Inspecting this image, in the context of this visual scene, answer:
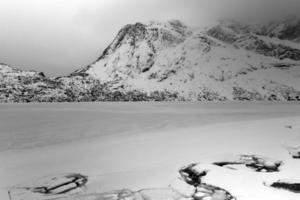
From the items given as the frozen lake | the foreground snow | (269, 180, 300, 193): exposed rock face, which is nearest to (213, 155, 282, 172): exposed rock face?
the foreground snow

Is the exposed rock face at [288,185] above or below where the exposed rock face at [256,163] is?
below

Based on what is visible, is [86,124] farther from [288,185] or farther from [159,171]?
[288,185]

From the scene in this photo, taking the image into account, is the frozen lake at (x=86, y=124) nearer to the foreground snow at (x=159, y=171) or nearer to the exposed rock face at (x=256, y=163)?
the foreground snow at (x=159, y=171)

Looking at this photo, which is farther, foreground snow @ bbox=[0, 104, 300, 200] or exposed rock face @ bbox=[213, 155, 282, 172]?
exposed rock face @ bbox=[213, 155, 282, 172]

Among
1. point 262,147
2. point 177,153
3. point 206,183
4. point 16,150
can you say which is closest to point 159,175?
point 206,183

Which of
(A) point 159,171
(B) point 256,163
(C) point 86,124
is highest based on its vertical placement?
(B) point 256,163

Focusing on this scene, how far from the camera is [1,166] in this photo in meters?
20.0

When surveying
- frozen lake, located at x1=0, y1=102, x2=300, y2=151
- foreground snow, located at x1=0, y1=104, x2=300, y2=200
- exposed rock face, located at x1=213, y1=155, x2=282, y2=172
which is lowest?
frozen lake, located at x1=0, y1=102, x2=300, y2=151

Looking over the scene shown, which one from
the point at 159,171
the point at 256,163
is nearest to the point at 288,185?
the point at 256,163

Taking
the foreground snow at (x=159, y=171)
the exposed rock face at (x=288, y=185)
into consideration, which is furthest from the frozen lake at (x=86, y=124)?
the exposed rock face at (x=288, y=185)

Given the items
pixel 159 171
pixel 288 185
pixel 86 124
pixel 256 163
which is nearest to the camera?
pixel 288 185

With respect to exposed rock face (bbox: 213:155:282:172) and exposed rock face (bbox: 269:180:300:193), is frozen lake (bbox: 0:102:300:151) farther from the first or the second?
exposed rock face (bbox: 269:180:300:193)

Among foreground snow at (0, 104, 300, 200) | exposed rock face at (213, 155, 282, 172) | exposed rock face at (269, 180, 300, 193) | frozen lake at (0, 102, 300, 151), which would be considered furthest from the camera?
frozen lake at (0, 102, 300, 151)

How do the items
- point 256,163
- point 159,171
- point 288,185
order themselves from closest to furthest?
point 288,185 → point 159,171 → point 256,163
